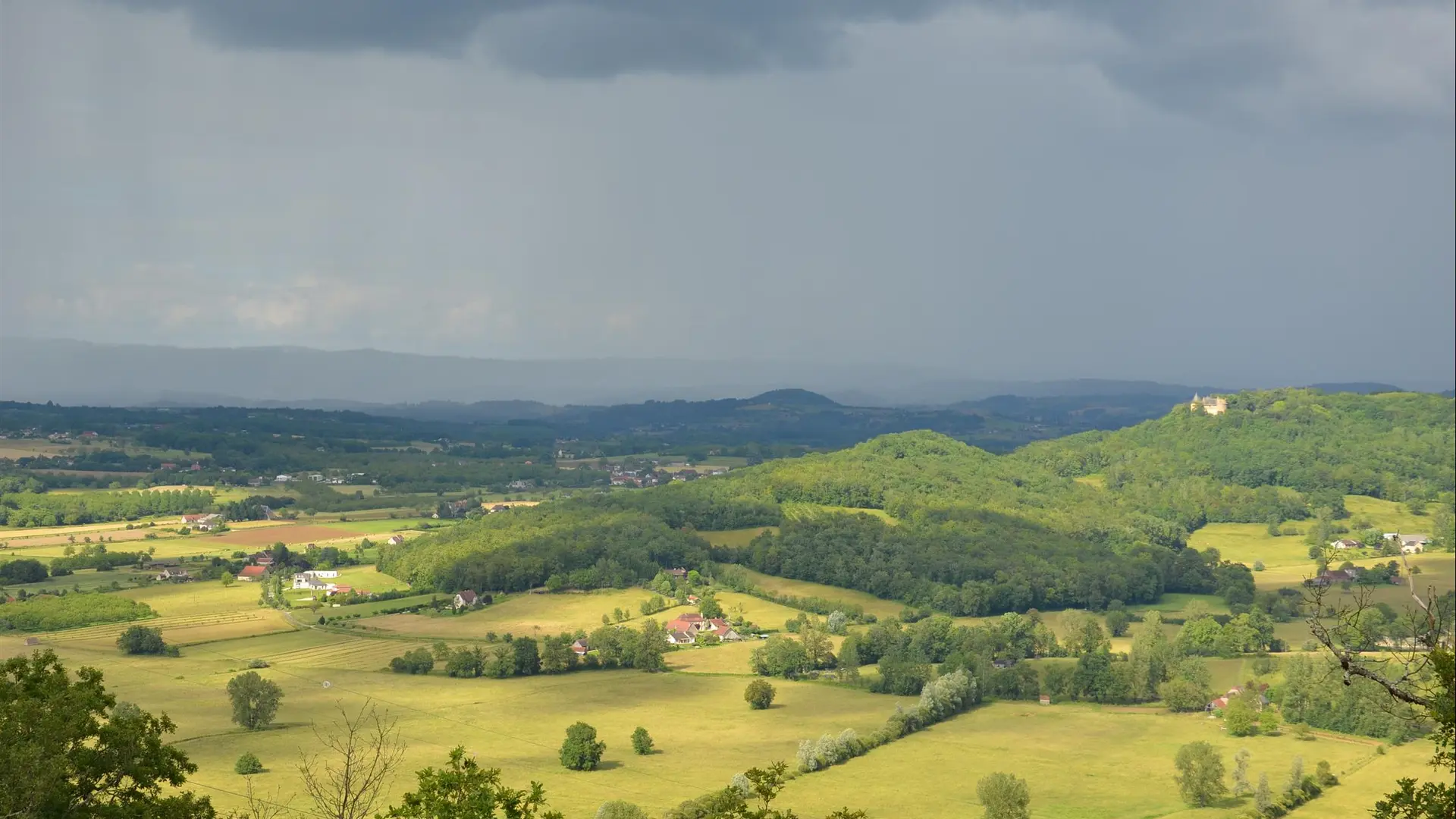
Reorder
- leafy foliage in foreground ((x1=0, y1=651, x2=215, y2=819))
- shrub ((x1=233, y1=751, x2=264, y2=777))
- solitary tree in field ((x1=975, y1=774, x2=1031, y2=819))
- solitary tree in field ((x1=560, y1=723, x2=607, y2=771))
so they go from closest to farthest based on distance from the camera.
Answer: leafy foliage in foreground ((x1=0, y1=651, x2=215, y2=819))
solitary tree in field ((x1=975, y1=774, x2=1031, y2=819))
shrub ((x1=233, y1=751, x2=264, y2=777))
solitary tree in field ((x1=560, y1=723, x2=607, y2=771))

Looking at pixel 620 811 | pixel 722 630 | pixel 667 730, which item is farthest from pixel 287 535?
pixel 620 811

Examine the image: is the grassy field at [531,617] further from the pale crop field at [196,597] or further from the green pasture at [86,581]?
the green pasture at [86,581]

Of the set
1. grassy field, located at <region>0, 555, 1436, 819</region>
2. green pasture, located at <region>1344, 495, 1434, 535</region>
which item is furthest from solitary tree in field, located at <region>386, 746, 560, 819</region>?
green pasture, located at <region>1344, 495, 1434, 535</region>

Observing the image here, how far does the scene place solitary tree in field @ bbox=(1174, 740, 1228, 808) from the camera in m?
42.9

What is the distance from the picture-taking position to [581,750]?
4522 cm

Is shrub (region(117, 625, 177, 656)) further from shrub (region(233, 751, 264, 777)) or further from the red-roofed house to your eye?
the red-roofed house

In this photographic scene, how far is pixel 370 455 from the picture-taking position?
164 metres

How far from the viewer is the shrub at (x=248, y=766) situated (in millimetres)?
42844

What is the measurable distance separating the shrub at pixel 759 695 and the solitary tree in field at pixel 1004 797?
1537cm

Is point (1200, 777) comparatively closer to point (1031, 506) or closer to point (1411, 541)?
point (1411, 541)

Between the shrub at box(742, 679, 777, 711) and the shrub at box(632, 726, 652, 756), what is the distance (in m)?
8.23

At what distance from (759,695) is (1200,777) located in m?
19.4

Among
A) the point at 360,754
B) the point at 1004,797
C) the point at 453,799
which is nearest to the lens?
the point at 453,799

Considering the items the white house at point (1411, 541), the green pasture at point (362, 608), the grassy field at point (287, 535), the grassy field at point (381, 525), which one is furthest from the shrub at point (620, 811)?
the white house at point (1411, 541)
